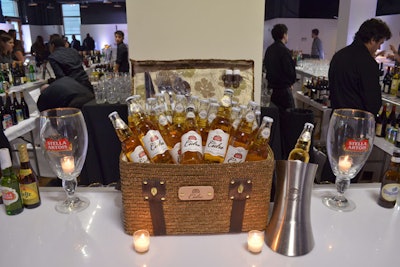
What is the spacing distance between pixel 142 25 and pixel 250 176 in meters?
1.07

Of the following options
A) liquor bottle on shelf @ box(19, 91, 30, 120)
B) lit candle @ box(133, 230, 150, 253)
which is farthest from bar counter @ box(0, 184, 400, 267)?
liquor bottle on shelf @ box(19, 91, 30, 120)

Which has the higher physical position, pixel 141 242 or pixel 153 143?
pixel 153 143

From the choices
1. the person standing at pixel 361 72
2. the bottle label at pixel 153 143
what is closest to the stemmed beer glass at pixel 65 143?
the bottle label at pixel 153 143

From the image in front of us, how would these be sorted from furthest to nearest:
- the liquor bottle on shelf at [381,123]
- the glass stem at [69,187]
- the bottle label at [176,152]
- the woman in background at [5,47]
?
1. the woman in background at [5,47]
2. the liquor bottle on shelf at [381,123]
3. the glass stem at [69,187]
4. the bottle label at [176,152]

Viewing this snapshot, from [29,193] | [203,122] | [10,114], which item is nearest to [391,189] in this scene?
[203,122]

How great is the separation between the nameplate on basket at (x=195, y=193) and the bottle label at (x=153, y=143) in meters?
0.10

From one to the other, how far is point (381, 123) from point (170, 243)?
2497 millimetres

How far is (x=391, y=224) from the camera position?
0.87 m

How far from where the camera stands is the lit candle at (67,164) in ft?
2.93

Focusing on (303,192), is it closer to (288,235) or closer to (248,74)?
(288,235)

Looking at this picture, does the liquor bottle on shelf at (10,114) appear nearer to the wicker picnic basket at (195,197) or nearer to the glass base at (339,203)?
the wicker picnic basket at (195,197)

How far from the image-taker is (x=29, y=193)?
924 millimetres

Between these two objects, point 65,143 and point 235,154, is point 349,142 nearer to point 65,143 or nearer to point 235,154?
point 235,154

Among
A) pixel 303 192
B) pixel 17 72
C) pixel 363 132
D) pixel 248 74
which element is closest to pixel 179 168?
pixel 303 192
